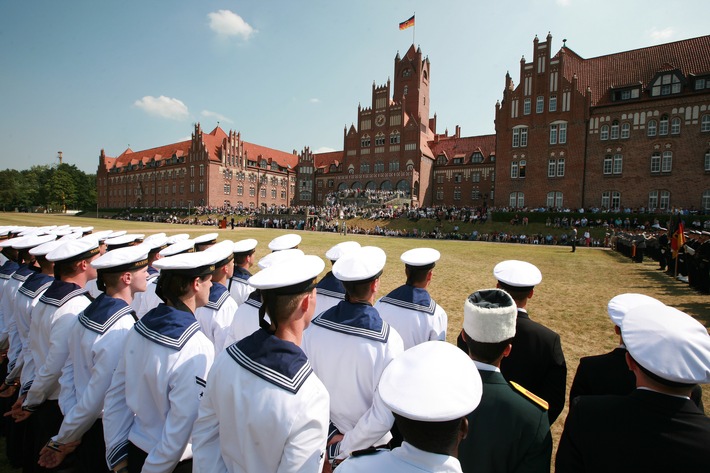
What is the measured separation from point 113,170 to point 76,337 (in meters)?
111

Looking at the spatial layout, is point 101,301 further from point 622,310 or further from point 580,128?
point 580,128

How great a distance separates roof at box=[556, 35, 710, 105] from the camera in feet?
129

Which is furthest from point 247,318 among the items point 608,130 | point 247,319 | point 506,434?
point 608,130

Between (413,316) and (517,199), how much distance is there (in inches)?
1887

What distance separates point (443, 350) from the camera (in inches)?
58.4

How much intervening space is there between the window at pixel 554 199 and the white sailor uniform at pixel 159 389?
48.7 metres

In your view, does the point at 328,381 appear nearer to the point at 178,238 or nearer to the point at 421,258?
the point at 421,258

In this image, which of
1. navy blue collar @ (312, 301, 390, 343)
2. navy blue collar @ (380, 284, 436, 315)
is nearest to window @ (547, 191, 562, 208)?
navy blue collar @ (380, 284, 436, 315)

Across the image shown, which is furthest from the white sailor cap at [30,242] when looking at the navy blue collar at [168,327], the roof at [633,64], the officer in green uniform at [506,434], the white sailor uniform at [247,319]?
the roof at [633,64]

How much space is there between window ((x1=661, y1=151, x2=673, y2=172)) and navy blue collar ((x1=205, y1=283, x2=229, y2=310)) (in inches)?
1936

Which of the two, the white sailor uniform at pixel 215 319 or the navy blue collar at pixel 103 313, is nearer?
the navy blue collar at pixel 103 313

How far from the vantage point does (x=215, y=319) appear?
166 inches

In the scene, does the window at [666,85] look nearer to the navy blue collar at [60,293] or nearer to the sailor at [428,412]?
the sailor at [428,412]

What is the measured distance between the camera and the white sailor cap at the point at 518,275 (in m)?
3.46
